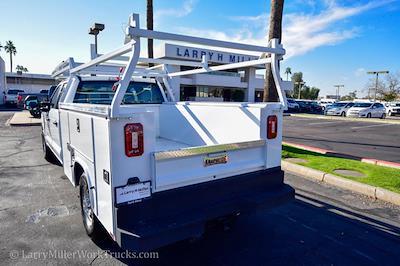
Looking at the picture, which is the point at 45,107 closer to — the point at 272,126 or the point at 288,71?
the point at 272,126

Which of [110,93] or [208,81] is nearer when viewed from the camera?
[110,93]

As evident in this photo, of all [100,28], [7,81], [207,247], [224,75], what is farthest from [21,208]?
[7,81]

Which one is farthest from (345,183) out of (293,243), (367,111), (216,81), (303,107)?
(303,107)

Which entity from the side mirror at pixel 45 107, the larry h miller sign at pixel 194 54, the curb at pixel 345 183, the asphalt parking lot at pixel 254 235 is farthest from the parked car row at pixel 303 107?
the side mirror at pixel 45 107

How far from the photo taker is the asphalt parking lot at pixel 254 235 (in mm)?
3182

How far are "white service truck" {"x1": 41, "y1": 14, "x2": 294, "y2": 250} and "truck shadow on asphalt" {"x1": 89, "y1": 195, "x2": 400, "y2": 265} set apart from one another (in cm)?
46

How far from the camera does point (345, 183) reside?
18.0 feet

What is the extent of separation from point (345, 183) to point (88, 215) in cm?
463

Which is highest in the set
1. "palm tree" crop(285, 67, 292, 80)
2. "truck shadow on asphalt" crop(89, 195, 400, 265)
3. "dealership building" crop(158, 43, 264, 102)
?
"palm tree" crop(285, 67, 292, 80)

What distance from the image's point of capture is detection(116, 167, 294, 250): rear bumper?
2488 mm

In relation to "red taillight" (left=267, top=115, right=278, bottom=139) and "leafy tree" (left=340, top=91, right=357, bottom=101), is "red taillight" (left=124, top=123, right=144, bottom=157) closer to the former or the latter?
"red taillight" (left=267, top=115, right=278, bottom=139)

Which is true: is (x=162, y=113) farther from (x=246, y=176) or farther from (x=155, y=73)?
(x=246, y=176)

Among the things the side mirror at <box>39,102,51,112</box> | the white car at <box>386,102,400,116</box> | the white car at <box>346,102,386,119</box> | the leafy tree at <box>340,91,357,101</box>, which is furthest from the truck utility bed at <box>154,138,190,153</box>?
the leafy tree at <box>340,91,357,101</box>

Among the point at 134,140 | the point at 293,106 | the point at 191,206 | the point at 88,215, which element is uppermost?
the point at 293,106
